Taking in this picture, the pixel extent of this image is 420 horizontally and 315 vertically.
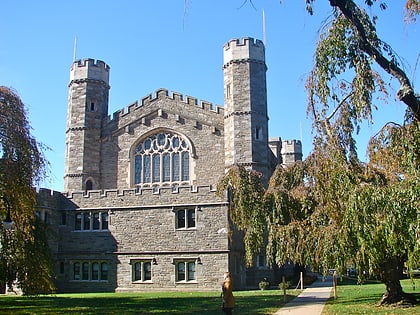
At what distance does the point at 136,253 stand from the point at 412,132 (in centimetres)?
1922

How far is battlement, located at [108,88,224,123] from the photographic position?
103ft

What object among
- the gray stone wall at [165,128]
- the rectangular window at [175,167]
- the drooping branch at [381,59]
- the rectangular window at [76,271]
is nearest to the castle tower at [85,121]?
the gray stone wall at [165,128]

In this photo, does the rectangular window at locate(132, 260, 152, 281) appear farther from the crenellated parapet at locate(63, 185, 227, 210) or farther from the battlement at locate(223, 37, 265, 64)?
the battlement at locate(223, 37, 265, 64)

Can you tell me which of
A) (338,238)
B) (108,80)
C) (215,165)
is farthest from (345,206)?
(108,80)

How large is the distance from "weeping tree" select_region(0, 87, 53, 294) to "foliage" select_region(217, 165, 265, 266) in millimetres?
6878

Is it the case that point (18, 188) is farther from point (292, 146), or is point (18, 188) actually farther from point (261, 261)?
point (292, 146)

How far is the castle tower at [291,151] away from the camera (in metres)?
51.5

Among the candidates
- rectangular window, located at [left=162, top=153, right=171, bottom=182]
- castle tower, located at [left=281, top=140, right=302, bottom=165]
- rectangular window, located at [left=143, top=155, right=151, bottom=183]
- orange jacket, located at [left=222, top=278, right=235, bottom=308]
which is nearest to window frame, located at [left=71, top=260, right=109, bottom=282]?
rectangular window, located at [left=143, top=155, right=151, bottom=183]

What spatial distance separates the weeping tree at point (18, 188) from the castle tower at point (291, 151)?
3877 centimetres

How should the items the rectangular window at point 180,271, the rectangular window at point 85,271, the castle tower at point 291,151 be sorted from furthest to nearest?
the castle tower at point 291,151 → the rectangular window at point 85,271 → the rectangular window at point 180,271

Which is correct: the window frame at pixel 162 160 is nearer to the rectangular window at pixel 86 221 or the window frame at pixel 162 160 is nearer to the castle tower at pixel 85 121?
the castle tower at pixel 85 121

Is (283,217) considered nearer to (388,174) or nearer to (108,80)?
(388,174)

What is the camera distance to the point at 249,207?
18.5 m

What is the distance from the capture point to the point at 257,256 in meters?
27.9
